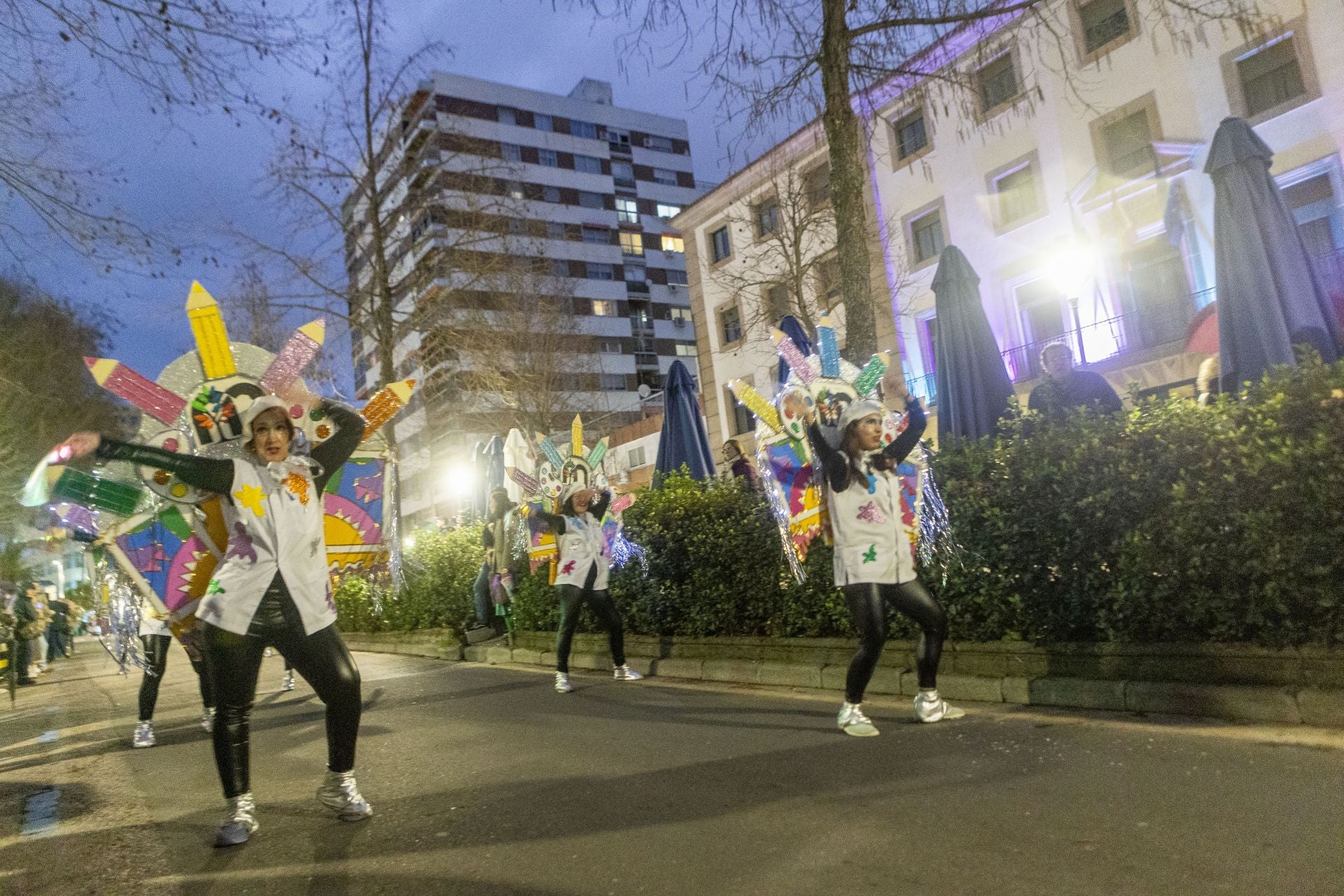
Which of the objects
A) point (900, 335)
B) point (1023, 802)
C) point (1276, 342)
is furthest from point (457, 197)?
point (1023, 802)

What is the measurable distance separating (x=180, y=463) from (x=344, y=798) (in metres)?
1.69

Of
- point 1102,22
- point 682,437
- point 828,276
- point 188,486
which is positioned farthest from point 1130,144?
point 188,486

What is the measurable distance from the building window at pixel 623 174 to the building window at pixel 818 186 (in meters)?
34.9

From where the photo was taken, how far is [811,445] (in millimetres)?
5742

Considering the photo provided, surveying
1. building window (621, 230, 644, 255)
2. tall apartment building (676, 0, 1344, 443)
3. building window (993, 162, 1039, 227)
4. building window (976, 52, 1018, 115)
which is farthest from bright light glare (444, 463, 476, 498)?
building window (621, 230, 644, 255)

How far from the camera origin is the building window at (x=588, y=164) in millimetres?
58625

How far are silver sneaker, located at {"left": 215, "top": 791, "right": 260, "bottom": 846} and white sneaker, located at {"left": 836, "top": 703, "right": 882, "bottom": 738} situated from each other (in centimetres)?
303

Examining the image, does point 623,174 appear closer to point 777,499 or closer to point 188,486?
point 777,499

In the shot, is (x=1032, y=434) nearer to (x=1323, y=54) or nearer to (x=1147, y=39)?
(x=1323, y=54)

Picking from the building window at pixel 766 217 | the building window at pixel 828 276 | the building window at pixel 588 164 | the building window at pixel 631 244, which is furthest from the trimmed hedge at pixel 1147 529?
the building window at pixel 588 164

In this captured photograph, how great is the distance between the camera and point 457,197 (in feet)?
66.9

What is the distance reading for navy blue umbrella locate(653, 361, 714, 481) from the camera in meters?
12.4

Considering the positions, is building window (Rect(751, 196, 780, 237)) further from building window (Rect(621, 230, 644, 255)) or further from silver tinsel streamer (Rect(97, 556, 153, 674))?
building window (Rect(621, 230, 644, 255))

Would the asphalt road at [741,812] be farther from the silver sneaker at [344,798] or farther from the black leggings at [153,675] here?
the black leggings at [153,675]
